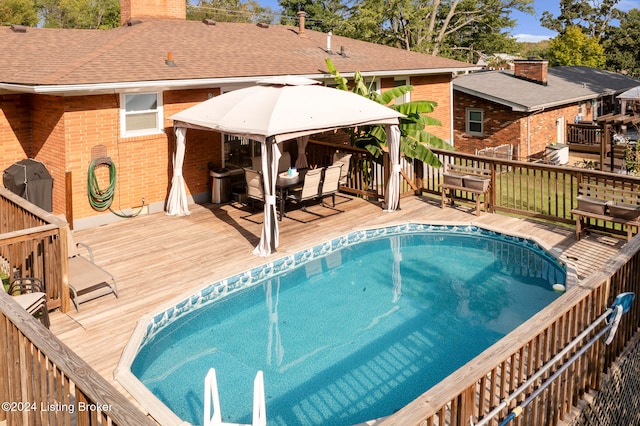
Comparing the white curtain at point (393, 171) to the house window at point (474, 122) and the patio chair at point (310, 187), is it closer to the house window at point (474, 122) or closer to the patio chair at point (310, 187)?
the patio chair at point (310, 187)

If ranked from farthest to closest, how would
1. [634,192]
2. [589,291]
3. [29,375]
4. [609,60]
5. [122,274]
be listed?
1. [609,60]
2. [634,192]
3. [122,274]
4. [589,291]
5. [29,375]

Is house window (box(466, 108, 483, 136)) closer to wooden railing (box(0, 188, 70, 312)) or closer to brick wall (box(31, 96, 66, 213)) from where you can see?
brick wall (box(31, 96, 66, 213))

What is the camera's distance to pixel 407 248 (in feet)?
38.1

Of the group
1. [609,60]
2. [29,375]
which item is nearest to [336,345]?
[29,375]

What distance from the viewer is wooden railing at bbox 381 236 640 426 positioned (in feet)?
12.0

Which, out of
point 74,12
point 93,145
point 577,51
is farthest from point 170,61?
point 74,12

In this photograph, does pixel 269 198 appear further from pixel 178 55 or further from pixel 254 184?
pixel 178 55

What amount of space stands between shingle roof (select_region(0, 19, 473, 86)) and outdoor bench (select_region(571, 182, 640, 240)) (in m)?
8.19

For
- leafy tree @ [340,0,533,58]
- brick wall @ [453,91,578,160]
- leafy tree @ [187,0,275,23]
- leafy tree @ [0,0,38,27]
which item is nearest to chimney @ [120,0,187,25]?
brick wall @ [453,91,578,160]

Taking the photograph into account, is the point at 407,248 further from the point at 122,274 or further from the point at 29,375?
the point at 29,375

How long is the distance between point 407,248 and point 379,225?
956mm

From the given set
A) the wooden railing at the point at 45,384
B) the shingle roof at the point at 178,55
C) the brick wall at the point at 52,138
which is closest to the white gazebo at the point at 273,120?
the shingle roof at the point at 178,55

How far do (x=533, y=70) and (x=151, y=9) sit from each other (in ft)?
67.1

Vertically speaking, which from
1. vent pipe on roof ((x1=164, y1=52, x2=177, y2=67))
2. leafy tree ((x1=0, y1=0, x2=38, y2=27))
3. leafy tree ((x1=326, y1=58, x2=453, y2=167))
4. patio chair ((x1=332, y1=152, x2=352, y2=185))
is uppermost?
leafy tree ((x1=0, y1=0, x2=38, y2=27))
